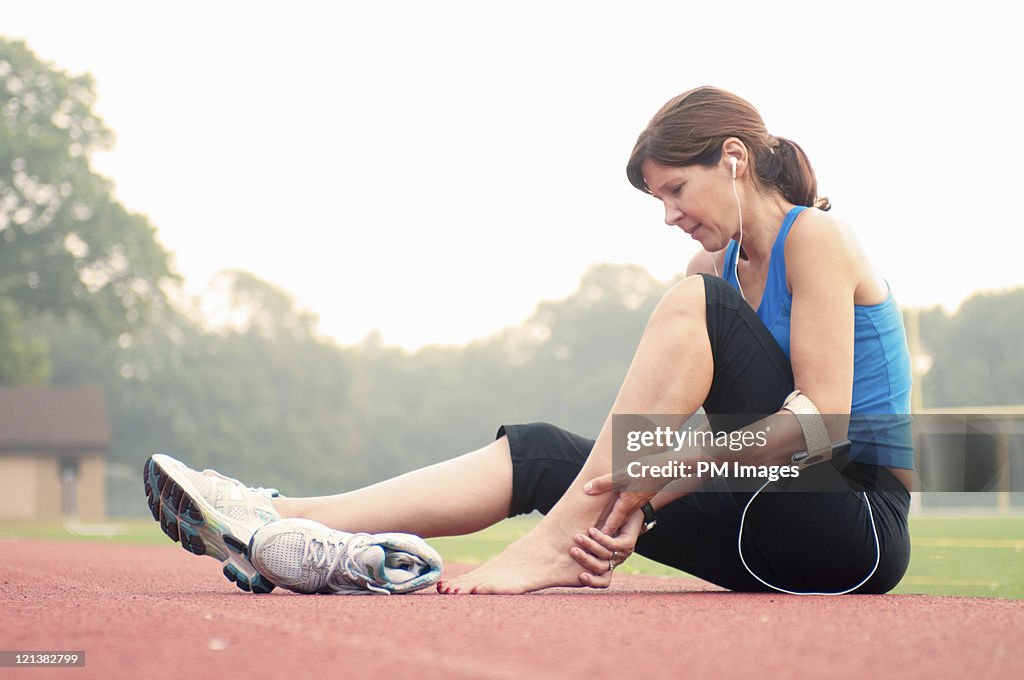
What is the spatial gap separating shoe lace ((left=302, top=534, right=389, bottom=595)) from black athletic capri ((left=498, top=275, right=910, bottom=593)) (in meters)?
0.37

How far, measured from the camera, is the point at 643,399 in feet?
8.20

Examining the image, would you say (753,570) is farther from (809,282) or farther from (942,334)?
(942,334)

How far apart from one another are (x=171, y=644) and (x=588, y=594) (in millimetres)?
1241

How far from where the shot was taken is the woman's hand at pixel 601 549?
2.55 meters

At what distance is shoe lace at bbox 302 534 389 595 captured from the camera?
2596mm

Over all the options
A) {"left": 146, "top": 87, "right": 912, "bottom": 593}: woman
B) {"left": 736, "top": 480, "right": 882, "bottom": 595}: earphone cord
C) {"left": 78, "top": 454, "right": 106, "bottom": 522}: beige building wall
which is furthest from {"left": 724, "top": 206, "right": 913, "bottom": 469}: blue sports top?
{"left": 78, "top": 454, "right": 106, "bottom": 522}: beige building wall

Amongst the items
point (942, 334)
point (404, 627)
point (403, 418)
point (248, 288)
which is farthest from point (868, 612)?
point (403, 418)

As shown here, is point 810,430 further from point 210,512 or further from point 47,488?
point 47,488

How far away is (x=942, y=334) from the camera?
153 feet

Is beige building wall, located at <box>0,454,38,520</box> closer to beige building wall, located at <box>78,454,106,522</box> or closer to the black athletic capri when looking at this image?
beige building wall, located at <box>78,454,106,522</box>

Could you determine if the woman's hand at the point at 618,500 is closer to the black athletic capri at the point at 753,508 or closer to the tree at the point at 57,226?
the black athletic capri at the point at 753,508

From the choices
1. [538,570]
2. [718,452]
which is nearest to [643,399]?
[718,452]

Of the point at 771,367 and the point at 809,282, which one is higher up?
the point at 809,282

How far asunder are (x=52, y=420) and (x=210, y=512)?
3385cm
